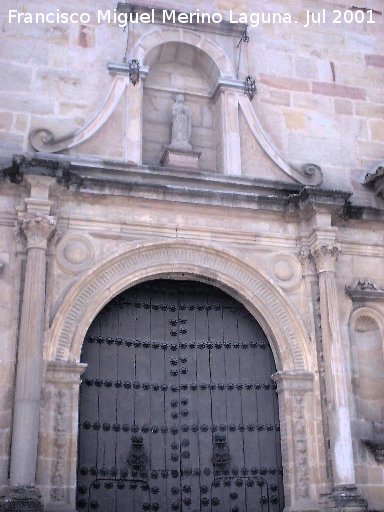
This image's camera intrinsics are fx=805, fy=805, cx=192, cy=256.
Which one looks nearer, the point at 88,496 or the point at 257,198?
the point at 88,496

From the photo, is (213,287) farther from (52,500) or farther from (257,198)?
(52,500)

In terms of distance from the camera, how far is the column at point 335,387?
23.3 feet

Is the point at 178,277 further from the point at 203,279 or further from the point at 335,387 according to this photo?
the point at 335,387

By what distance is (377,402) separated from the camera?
25.9ft

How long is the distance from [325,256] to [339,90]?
2.40 m

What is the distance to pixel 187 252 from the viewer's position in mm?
7902

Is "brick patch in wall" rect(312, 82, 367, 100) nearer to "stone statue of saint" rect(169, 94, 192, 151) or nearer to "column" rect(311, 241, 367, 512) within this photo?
"stone statue of saint" rect(169, 94, 192, 151)

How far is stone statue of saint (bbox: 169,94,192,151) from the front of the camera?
334 inches

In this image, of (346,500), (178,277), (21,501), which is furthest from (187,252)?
(21,501)

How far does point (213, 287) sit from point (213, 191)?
101 cm

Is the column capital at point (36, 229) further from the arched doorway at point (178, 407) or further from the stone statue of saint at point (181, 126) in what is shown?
the stone statue of saint at point (181, 126)

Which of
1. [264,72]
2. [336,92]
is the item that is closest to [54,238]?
[264,72]

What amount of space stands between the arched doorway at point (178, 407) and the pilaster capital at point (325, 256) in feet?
2.97

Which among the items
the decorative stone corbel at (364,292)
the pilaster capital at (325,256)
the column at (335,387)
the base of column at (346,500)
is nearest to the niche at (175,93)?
the pilaster capital at (325,256)
